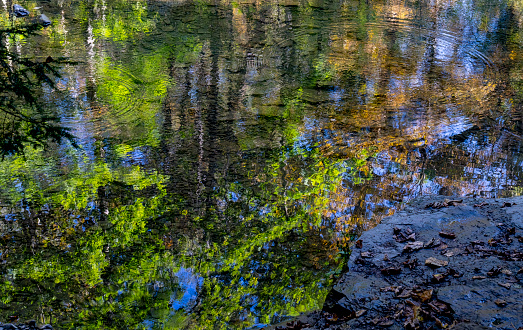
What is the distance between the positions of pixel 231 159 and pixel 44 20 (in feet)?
23.5

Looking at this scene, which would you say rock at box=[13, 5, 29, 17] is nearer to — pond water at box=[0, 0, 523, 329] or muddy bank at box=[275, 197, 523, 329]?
pond water at box=[0, 0, 523, 329]

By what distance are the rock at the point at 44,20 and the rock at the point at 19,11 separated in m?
0.39

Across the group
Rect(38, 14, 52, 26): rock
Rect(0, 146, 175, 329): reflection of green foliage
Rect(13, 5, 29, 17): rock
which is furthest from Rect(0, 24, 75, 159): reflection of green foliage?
Rect(13, 5, 29, 17): rock

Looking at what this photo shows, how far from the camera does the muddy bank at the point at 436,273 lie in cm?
318

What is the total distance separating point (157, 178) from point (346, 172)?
2303mm

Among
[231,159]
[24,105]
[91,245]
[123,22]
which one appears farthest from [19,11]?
[91,245]

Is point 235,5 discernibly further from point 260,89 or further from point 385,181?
point 385,181

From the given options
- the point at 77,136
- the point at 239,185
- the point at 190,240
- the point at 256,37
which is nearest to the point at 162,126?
the point at 77,136

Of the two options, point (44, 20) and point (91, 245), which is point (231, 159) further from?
point (44, 20)

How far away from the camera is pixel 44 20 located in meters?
10.2

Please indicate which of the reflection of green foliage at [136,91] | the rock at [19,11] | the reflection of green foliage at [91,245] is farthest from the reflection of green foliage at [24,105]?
the rock at [19,11]

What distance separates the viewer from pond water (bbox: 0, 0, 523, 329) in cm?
398

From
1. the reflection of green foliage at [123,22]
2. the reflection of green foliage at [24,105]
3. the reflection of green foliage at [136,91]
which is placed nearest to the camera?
the reflection of green foliage at [24,105]

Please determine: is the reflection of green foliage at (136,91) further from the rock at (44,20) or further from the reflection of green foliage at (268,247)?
the rock at (44,20)
